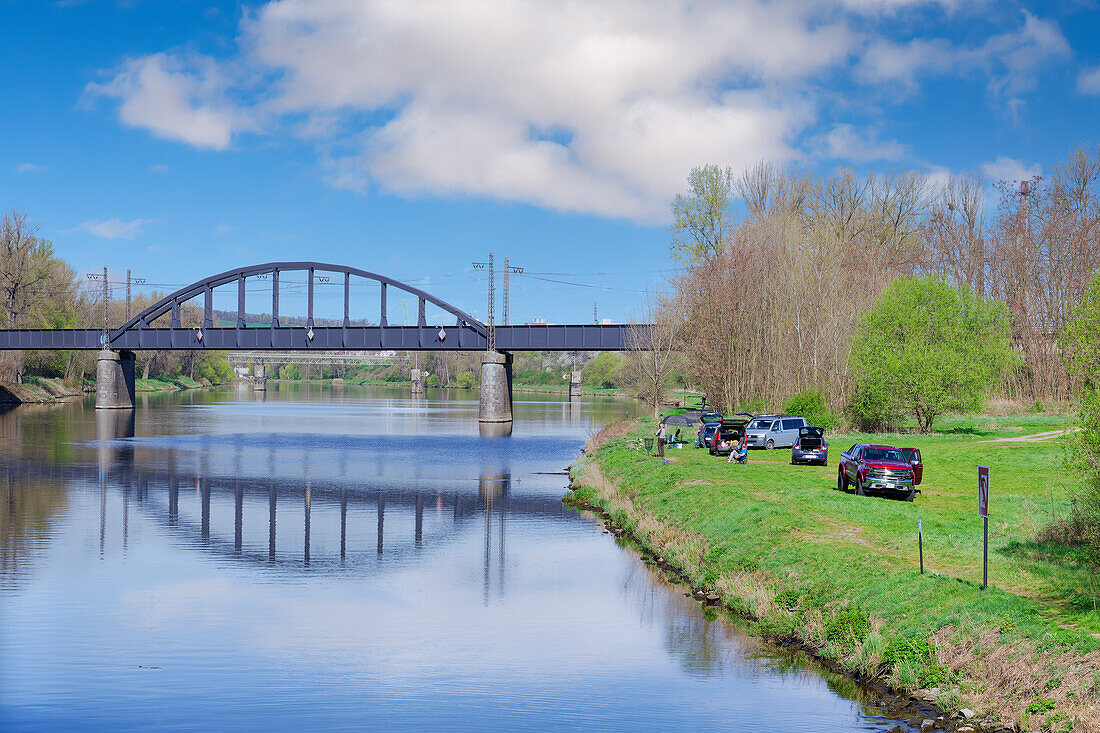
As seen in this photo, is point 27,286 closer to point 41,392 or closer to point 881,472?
point 41,392

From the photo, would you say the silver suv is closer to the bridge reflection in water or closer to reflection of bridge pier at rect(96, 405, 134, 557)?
the bridge reflection in water

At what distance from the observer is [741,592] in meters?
22.8

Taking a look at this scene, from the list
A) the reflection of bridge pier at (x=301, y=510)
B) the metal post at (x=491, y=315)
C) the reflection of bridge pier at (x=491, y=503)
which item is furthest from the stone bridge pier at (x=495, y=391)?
the reflection of bridge pier at (x=301, y=510)

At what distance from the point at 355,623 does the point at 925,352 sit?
45.9 metres

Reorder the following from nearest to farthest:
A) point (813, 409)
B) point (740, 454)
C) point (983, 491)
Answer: point (983, 491) → point (740, 454) → point (813, 409)

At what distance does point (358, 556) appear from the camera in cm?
2938

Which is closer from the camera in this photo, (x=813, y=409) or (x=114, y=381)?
(x=813, y=409)

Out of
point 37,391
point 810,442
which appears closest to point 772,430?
point 810,442

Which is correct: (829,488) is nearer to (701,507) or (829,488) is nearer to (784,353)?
(701,507)

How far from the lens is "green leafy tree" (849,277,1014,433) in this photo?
57.1 meters

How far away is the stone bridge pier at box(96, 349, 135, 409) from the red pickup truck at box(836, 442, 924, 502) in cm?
10008

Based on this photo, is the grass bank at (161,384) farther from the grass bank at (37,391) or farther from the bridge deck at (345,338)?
the bridge deck at (345,338)

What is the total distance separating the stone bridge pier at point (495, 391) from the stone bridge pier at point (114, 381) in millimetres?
44373

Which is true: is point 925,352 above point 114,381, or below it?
above
